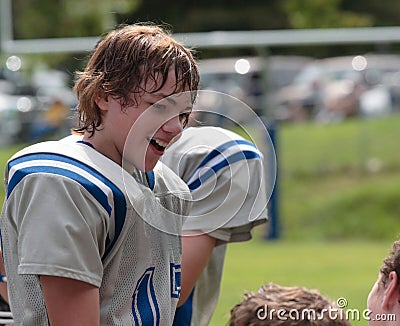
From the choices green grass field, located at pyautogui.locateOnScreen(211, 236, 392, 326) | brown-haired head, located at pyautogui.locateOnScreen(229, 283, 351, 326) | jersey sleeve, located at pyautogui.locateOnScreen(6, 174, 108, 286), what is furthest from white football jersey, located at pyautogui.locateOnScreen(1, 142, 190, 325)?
green grass field, located at pyautogui.locateOnScreen(211, 236, 392, 326)

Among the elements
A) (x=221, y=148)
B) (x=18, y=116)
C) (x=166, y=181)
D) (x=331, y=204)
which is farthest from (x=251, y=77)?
(x=166, y=181)

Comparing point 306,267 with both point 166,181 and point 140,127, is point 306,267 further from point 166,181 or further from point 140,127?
point 140,127

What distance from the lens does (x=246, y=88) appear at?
17250 millimetres

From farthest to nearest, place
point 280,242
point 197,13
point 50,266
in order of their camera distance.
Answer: point 197,13
point 280,242
point 50,266

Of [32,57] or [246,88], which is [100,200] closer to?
[246,88]

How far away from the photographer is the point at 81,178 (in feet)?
7.68

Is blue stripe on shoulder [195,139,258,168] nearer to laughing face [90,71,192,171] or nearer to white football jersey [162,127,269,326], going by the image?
white football jersey [162,127,269,326]

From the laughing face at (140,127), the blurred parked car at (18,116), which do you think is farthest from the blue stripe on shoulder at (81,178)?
the blurred parked car at (18,116)

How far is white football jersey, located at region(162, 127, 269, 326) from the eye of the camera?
10.5 feet

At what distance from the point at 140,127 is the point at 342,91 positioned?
55.1ft

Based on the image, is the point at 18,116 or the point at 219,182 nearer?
the point at 219,182

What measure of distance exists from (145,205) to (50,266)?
29cm

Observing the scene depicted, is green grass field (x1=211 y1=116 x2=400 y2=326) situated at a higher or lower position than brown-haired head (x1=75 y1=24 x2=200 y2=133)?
lower

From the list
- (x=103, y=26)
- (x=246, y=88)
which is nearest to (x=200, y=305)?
(x=246, y=88)
